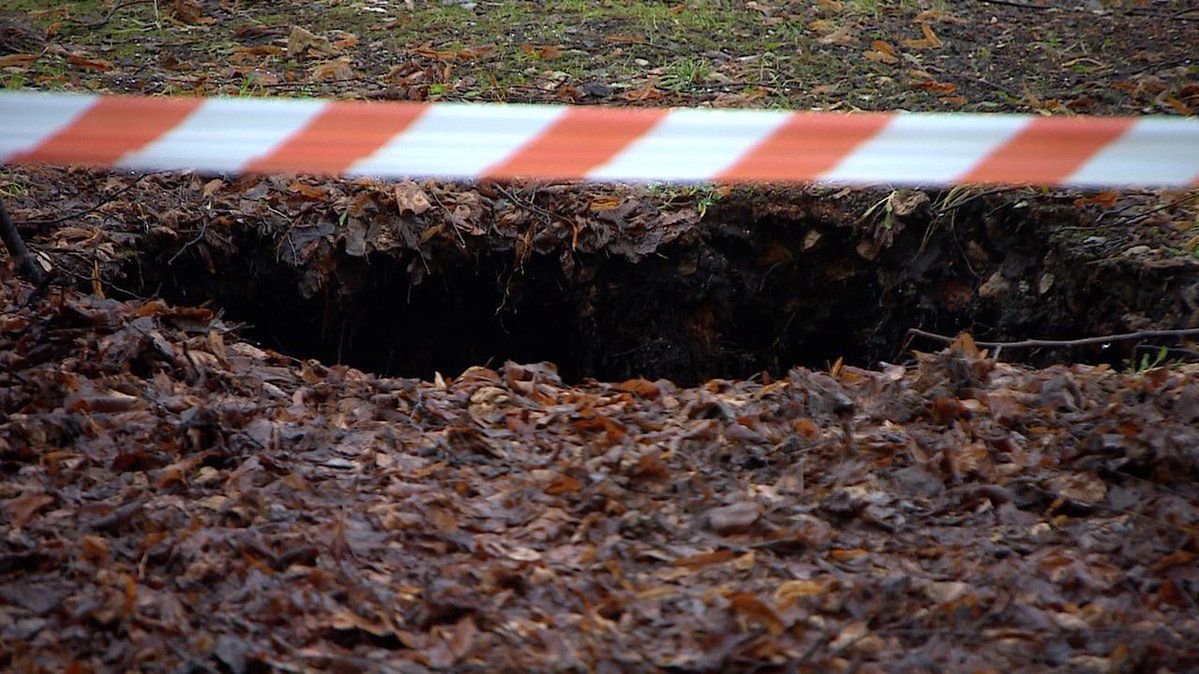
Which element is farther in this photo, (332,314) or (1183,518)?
(332,314)

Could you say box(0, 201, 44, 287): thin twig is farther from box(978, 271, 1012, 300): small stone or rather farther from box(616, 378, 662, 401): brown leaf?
box(978, 271, 1012, 300): small stone

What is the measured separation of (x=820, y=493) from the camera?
245 centimetres

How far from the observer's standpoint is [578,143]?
3688 mm

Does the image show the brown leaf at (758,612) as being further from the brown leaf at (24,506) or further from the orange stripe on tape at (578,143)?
the orange stripe on tape at (578,143)

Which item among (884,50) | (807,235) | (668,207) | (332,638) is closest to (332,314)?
(668,207)

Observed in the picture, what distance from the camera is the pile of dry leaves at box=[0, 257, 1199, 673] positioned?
194cm

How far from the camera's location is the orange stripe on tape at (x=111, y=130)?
364 cm

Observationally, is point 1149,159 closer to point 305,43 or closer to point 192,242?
point 192,242

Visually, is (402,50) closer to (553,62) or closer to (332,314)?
(553,62)

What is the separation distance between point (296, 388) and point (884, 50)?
316cm

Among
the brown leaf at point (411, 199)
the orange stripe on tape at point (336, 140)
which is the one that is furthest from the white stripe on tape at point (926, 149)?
the orange stripe on tape at point (336, 140)

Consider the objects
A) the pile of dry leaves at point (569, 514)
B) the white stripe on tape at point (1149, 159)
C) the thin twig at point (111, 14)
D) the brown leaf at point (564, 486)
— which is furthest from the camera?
the thin twig at point (111, 14)

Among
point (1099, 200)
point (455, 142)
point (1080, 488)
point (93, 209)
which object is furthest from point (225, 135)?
point (1099, 200)

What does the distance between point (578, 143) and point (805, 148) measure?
31.3 inches
